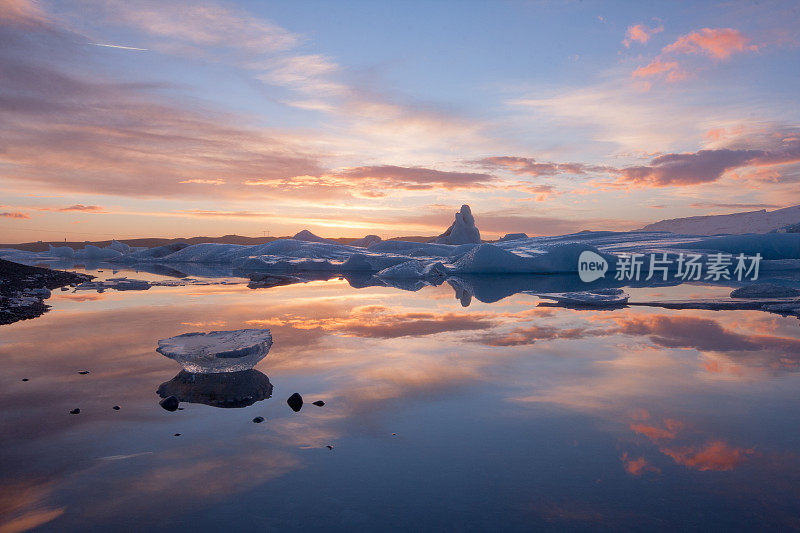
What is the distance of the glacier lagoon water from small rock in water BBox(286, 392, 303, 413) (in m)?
0.08

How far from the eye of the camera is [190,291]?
44.9 ft

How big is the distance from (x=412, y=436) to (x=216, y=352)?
2.05m

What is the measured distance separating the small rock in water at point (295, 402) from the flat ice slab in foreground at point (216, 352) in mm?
749

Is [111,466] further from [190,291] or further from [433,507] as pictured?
[190,291]

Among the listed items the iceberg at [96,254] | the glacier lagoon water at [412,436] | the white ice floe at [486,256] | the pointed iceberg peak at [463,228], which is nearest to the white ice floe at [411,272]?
the white ice floe at [486,256]

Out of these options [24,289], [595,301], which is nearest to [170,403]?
[595,301]

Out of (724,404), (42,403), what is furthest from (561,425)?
(42,403)

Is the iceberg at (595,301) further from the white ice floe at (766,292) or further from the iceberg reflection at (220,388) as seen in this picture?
the iceberg reflection at (220,388)

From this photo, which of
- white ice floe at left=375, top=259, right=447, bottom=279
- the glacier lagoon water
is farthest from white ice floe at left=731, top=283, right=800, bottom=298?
white ice floe at left=375, top=259, right=447, bottom=279

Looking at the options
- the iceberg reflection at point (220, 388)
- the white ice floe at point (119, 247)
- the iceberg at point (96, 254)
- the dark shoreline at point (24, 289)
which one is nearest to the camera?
the iceberg reflection at point (220, 388)

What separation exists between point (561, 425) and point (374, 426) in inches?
53.9

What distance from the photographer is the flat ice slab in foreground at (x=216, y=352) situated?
13.9ft

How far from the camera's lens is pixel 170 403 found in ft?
12.3

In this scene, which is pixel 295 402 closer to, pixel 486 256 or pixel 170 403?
pixel 170 403
